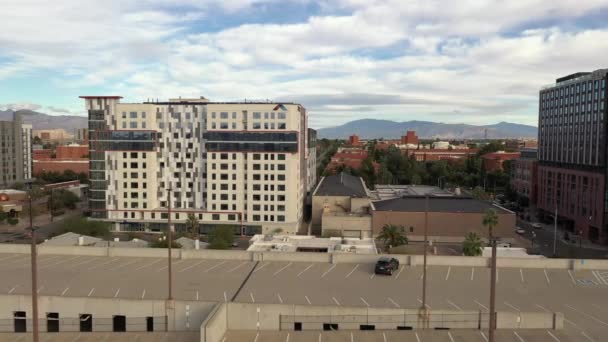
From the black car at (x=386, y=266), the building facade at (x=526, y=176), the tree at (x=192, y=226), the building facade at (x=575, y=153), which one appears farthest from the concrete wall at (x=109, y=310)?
the building facade at (x=526, y=176)

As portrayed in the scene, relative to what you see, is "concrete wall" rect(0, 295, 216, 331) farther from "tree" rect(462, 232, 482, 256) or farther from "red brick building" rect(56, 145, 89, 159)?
"red brick building" rect(56, 145, 89, 159)

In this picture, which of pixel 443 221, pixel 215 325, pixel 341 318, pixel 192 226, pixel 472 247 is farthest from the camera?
pixel 443 221

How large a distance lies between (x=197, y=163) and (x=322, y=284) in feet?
169

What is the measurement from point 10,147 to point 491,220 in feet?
400

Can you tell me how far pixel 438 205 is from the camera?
71688 mm

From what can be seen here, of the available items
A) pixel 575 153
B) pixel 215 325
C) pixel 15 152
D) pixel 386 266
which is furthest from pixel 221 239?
pixel 15 152

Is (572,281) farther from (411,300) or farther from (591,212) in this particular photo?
(591,212)

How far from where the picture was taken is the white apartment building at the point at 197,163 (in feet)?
239

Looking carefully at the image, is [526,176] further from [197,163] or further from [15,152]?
[15,152]

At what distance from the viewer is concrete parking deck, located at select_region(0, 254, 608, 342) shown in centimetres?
2541

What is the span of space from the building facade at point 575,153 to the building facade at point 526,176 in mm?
6577

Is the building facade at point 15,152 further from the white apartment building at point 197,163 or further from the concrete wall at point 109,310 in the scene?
the concrete wall at point 109,310

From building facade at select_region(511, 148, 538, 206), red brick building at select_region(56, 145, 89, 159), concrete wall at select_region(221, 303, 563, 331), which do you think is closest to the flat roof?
building facade at select_region(511, 148, 538, 206)

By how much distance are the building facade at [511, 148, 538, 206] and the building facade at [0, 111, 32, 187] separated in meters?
121
